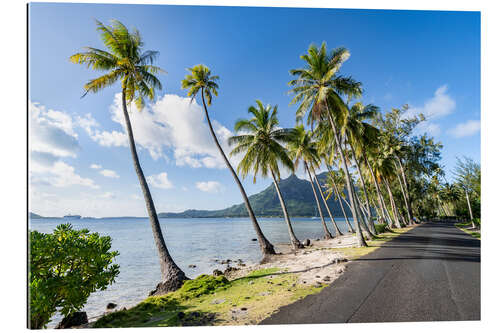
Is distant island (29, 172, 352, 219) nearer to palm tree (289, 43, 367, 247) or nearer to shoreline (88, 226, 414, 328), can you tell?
palm tree (289, 43, 367, 247)

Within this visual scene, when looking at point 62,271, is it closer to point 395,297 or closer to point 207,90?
point 395,297

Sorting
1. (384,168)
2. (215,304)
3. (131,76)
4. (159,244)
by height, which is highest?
(131,76)

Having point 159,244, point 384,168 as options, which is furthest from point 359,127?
point 159,244

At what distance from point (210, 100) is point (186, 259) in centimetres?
1065

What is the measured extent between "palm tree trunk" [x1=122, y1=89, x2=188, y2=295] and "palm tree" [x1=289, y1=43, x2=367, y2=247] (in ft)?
26.7

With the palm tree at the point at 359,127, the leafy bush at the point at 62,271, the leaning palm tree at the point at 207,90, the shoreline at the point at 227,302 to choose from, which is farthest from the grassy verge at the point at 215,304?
the palm tree at the point at 359,127

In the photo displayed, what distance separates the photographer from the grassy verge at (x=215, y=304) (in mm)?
3809

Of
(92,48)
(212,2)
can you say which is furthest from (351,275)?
(92,48)

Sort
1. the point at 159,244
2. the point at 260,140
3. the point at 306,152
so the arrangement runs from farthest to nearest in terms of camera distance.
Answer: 1. the point at 306,152
2. the point at 260,140
3. the point at 159,244

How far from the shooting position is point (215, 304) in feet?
14.7

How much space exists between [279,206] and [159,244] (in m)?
138

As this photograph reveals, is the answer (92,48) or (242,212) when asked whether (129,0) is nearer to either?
(92,48)

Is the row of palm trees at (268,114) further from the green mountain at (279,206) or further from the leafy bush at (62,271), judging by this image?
the green mountain at (279,206)
